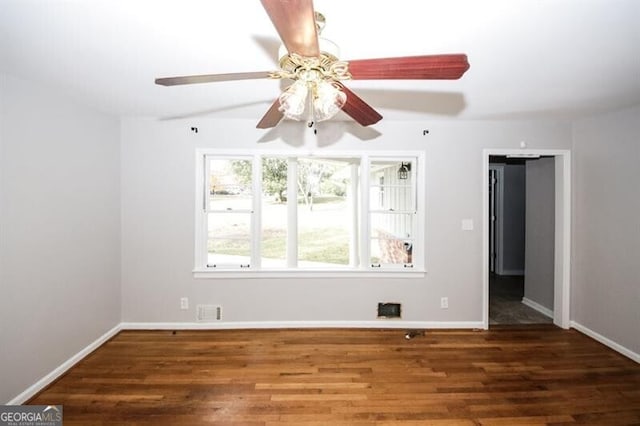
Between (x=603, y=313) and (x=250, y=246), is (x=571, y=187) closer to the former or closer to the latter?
(x=603, y=313)

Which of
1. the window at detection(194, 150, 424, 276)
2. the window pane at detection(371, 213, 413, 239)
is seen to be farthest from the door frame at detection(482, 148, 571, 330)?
the window pane at detection(371, 213, 413, 239)

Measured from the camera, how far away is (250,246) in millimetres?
3254

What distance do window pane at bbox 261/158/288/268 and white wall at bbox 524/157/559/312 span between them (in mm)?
3383

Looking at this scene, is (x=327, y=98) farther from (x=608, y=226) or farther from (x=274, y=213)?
(x=608, y=226)

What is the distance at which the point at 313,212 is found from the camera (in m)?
3.41

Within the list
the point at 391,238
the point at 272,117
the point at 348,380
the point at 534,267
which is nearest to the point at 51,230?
the point at 272,117

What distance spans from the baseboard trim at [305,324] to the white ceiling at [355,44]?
7.90ft

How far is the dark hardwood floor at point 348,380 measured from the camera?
1940mm

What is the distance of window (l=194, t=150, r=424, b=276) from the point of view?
3.22m

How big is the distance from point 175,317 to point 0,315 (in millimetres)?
1457

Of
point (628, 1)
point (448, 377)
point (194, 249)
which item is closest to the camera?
point (628, 1)

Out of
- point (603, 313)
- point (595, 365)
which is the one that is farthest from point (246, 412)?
point (603, 313)

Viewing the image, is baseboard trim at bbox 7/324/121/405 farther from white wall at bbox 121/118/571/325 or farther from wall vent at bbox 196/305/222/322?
wall vent at bbox 196/305/222/322

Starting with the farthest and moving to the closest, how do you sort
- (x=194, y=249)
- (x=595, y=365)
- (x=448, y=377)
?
(x=194, y=249)
(x=595, y=365)
(x=448, y=377)
